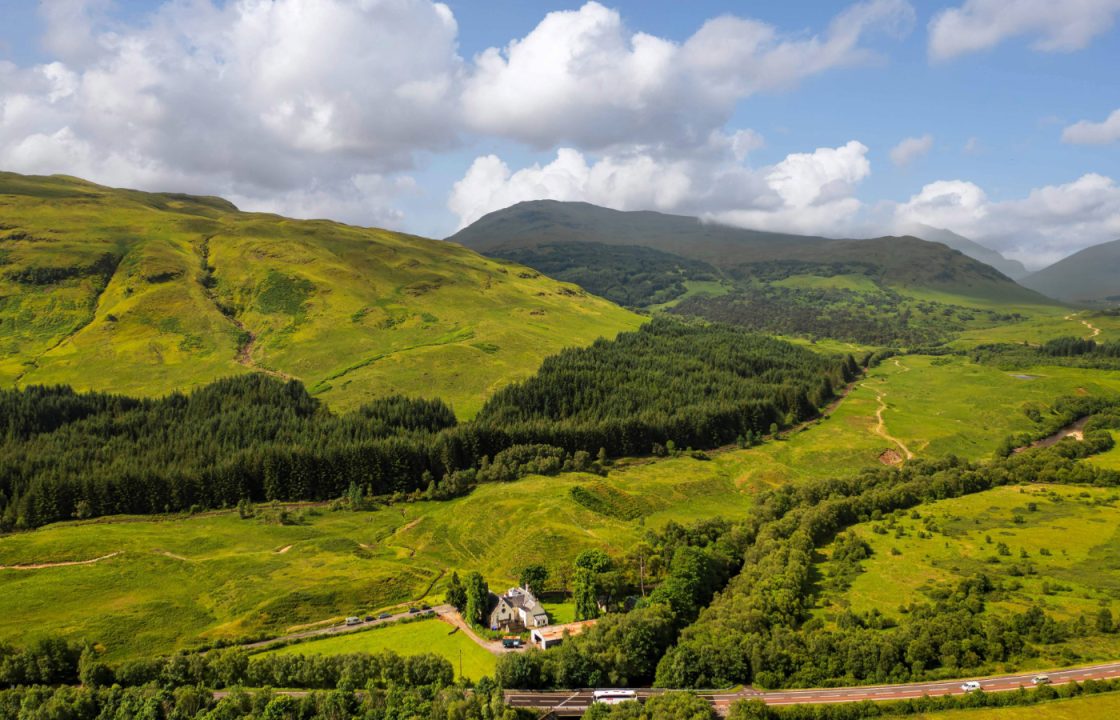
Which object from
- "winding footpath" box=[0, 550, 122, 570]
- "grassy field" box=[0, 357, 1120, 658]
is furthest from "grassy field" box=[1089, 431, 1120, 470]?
"winding footpath" box=[0, 550, 122, 570]

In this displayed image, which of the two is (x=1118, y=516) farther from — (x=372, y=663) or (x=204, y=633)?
(x=204, y=633)

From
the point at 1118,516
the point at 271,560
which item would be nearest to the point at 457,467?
the point at 271,560

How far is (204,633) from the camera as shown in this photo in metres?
91.8

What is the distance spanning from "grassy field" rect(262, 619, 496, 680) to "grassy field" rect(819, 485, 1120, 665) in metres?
46.0

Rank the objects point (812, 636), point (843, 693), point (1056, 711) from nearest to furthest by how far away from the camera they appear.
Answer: point (1056, 711) < point (843, 693) < point (812, 636)

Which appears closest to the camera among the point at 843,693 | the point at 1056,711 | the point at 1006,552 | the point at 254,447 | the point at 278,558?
the point at 1056,711

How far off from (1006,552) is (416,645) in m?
90.4

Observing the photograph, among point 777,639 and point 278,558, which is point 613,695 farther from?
point 278,558

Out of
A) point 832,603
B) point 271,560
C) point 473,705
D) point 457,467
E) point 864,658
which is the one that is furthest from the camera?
point 457,467

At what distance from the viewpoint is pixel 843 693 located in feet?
226

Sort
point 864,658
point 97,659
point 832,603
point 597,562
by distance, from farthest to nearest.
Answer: point 597,562
point 832,603
point 97,659
point 864,658

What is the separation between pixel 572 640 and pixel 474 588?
19510 millimetres

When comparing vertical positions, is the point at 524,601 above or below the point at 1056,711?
above

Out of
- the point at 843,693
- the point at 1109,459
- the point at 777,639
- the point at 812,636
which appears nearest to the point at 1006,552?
the point at 812,636
